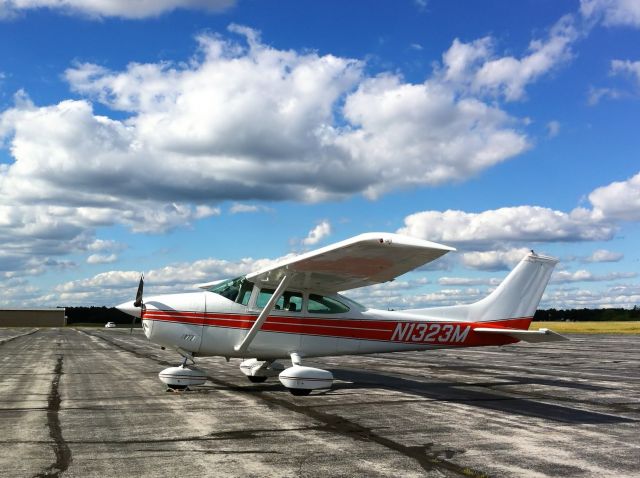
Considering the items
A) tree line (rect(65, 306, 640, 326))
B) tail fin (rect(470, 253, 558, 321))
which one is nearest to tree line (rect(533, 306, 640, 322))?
tree line (rect(65, 306, 640, 326))

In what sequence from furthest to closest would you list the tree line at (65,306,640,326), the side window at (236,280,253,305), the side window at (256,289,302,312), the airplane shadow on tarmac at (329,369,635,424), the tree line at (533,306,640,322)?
1. the tree line at (65,306,640,326)
2. the tree line at (533,306,640,322)
3. the side window at (256,289,302,312)
4. the side window at (236,280,253,305)
5. the airplane shadow on tarmac at (329,369,635,424)

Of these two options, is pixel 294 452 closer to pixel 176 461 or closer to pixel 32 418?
pixel 176 461

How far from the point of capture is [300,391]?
1093 cm

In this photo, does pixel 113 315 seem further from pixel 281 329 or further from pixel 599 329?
pixel 281 329

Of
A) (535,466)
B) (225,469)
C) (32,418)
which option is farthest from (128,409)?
(535,466)

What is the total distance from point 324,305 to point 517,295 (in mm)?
5008

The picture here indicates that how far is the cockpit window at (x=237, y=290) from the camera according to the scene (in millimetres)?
12062

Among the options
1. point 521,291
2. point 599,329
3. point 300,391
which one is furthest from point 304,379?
point 599,329

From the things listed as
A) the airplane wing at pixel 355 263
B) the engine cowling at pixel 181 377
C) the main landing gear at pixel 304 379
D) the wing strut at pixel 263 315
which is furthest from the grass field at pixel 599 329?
the engine cowling at pixel 181 377

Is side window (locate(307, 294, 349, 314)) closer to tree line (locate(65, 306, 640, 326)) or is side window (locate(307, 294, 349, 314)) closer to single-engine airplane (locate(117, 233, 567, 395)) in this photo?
single-engine airplane (locate(117, 233, 567, 395))

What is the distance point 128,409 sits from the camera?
30.9 feet

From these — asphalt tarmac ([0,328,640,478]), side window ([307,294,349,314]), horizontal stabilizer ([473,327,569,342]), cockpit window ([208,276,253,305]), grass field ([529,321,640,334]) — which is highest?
cockpit window ([208,276,253,305])

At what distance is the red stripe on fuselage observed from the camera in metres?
11.7

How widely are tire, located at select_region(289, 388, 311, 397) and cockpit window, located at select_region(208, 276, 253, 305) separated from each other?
218 cm
